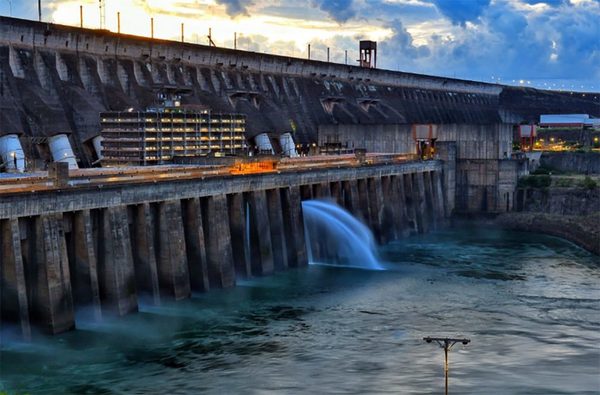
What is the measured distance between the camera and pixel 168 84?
102m

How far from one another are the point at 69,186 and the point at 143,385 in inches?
585

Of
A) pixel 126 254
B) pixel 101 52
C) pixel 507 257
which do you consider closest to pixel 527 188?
pixel 507 257

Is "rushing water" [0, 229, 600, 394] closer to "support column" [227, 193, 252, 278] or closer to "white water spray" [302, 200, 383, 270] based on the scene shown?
"support column" [227, 193, 252, 278]

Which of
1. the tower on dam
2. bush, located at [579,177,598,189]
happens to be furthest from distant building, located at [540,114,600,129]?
bush, located at [579,177,598,189]

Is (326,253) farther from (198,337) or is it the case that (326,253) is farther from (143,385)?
(143,385)

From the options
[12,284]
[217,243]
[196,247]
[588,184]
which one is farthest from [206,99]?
[12,284]

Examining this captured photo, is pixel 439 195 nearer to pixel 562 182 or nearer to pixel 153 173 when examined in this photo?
pixel 562 182

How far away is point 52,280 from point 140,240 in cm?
856

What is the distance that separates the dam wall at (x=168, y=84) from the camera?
8000 cm

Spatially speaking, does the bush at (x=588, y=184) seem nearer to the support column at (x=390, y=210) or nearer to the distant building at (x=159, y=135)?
the support column at (x=390, y=210)

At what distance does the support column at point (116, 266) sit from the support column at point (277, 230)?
17101 mm

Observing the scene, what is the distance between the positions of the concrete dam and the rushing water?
2345 mm

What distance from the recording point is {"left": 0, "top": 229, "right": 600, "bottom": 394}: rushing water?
1430 inches

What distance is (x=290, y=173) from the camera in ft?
219
